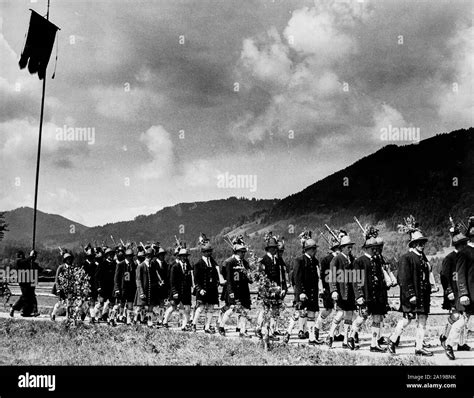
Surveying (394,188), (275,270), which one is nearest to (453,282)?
(275,270)

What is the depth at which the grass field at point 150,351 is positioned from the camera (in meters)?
9.80

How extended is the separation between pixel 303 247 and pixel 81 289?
559 cm

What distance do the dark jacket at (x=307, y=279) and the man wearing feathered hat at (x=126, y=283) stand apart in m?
5.54

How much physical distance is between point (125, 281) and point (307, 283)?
233 inches

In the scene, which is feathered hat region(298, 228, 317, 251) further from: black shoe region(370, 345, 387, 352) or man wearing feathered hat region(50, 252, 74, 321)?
man wearing feathered hat region(50, 252, 74, 321)

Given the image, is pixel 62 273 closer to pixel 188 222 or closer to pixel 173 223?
pixel 188 222

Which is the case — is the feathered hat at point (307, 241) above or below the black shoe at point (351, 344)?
above

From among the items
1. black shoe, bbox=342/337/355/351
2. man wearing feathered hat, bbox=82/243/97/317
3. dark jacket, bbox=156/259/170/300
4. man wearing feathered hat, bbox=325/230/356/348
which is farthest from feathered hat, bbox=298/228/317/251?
man wearing feathered hat, bbox=82/243/97/317

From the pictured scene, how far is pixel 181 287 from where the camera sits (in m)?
14.1

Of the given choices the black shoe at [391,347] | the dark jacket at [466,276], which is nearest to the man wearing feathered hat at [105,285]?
the black shoe at [391,347]

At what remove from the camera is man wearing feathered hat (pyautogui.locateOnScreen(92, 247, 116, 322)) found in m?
16.0

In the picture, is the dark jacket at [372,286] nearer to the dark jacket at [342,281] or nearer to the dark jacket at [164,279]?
the dark jacket at [342,281]
